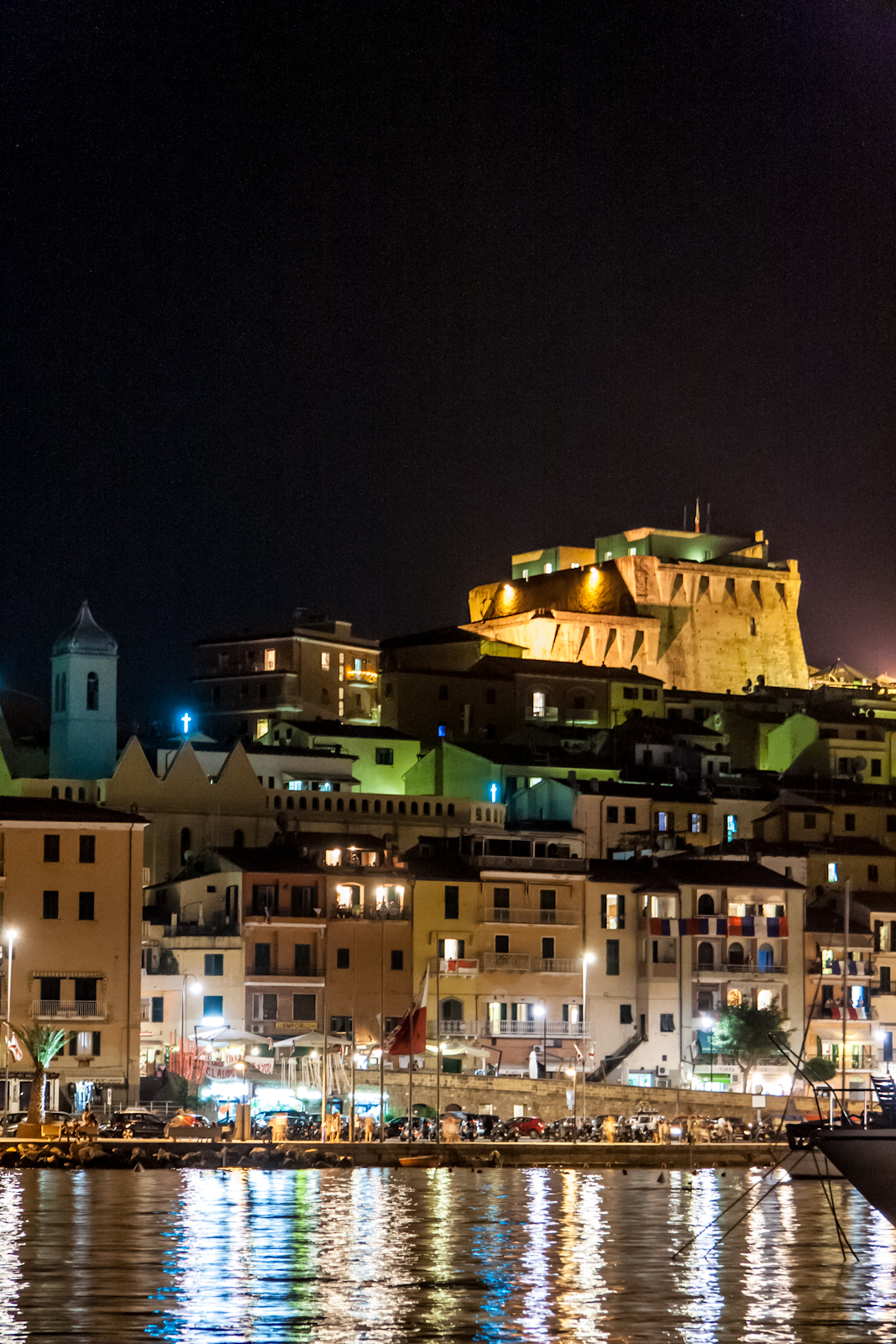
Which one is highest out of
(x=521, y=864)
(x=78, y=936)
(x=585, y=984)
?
(x=521, y=864)

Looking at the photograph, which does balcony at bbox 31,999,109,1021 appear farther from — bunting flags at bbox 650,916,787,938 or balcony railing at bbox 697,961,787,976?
balcony railing at bbox 697,961,787,976

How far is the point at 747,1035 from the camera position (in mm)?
76188

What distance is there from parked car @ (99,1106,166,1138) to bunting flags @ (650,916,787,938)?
807 inches

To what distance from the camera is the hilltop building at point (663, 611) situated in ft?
392

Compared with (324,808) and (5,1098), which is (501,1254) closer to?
(5,1098)

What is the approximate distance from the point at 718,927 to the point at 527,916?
5999 millimetres

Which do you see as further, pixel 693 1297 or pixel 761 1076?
pixel 761 1076

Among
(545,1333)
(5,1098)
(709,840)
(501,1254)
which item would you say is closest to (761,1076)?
(709,840)

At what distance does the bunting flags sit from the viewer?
7931 cm

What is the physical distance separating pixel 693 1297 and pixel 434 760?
56.8 meters

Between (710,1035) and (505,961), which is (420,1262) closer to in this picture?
(505,961)

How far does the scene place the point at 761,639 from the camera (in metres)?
127

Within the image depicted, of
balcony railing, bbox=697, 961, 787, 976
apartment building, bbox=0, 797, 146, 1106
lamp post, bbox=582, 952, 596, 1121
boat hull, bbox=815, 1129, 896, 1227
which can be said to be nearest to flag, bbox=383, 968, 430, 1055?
apartment building, bbox=0, 797, 146, 1106

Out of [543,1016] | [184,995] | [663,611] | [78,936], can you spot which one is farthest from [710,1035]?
[663,611]
